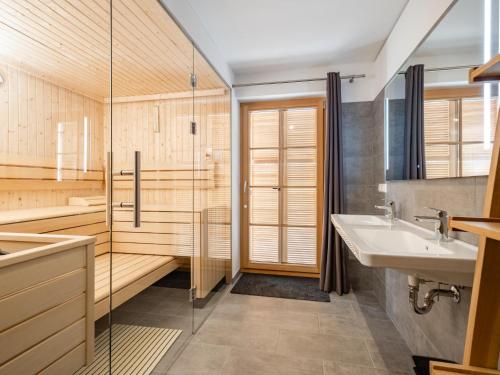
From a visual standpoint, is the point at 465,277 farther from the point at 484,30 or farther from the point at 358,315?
the point at 358,315

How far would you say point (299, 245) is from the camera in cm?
314

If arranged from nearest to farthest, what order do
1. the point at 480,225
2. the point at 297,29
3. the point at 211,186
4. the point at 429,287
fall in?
the point at 480,225, the point at 429,287, the point at 297,29, the point at 211,186

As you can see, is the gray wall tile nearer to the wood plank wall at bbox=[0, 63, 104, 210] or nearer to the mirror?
the mirror

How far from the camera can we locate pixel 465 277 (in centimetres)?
98

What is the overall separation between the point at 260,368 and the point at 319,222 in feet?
5.89

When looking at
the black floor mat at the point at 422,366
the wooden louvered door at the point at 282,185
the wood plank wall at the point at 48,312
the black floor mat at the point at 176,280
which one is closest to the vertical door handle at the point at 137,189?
the wood plank wall at the point at 48,312

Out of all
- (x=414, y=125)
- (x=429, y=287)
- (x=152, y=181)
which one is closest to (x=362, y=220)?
(x=429, y=287)

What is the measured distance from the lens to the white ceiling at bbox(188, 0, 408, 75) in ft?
6.40

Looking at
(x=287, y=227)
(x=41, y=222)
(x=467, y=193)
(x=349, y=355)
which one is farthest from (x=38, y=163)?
(x=287, y=227)

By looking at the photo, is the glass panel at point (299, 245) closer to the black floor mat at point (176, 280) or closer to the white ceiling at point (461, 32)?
the black floor mat at point (176, 280)

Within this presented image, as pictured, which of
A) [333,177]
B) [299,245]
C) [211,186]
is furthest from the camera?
[299,245]

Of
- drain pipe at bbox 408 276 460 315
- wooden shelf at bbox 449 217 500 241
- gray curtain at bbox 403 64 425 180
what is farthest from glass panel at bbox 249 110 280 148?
wooden shelf at bbox 449 217 500 241

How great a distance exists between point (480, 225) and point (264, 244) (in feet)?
9.02

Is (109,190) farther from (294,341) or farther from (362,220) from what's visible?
(362,220)
